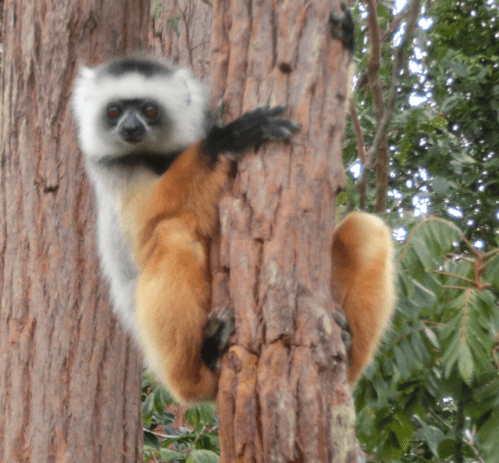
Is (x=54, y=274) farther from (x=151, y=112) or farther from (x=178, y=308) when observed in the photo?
Result: (x=178, y=308)

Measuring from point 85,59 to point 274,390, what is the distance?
366 cm

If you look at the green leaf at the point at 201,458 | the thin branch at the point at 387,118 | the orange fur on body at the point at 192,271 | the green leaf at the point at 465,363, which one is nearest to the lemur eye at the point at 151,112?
the orange fur on body at the point at 192,271

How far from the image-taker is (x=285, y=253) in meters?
2.51

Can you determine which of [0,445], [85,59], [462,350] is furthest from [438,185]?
[0,445]

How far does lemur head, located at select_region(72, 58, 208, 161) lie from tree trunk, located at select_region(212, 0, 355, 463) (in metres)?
1.05

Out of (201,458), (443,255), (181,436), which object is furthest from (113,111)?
(181,436)

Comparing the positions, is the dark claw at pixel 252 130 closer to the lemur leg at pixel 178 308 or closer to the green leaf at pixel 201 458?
the lemur leg at pixel 178 308

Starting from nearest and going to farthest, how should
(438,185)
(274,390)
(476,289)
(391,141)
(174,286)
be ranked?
(274,390), (174,286), (476,289), (438,185), (391,141)

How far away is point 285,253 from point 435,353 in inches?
69.3

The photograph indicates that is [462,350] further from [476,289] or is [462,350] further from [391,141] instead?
[391,141]

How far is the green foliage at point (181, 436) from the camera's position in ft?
15.5

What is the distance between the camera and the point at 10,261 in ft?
15.7

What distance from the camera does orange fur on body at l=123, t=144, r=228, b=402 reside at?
9.68 ft

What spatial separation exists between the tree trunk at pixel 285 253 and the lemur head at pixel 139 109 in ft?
3.45
